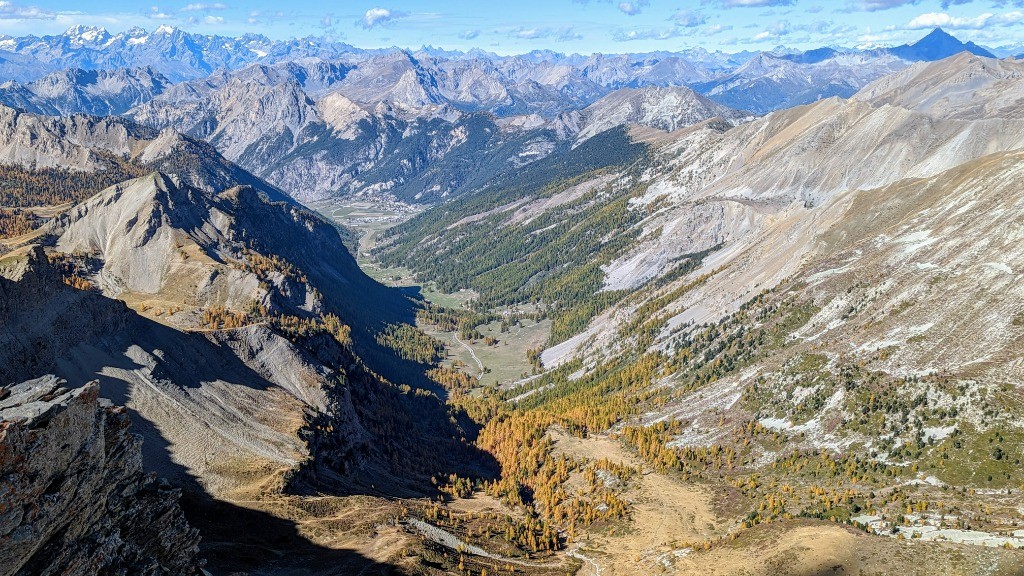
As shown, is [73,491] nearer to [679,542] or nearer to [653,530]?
[679,542]

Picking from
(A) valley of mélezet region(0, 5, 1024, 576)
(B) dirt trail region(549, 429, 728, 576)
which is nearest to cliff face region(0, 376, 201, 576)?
(A) valley of mélezet region(0, 5, 1024, 576)

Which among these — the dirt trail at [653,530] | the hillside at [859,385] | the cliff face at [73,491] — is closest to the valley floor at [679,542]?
the dirt trail at [653,530]

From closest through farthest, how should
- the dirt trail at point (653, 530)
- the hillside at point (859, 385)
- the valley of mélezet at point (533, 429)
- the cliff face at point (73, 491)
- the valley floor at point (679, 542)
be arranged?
the cliff face at point (73, 491) < the valley of mélezet at point (533, 429) < the valley floor at point (679, 542) < the hillside at point (859, 385) < the dirt trail at point (653, 530)

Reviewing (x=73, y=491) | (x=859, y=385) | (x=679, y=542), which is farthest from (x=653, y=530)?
(x=73, y=491)

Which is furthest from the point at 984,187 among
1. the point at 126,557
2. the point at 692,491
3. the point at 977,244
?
the point at 126,557

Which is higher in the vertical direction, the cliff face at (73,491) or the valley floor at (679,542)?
the cliff face at (73,491)

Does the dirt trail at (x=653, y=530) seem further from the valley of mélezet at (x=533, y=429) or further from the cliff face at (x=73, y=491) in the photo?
the cliff face at (x=73, y=491)

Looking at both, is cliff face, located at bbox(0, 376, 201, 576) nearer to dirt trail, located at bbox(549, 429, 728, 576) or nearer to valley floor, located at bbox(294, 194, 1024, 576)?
valley floor, located at bbox(294, 194, 1024, 576)
